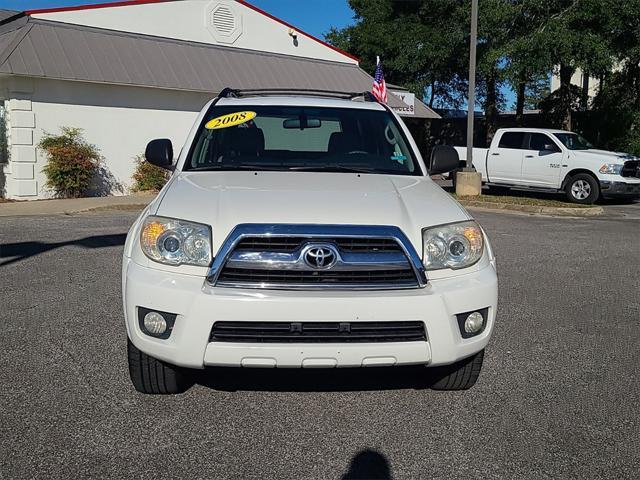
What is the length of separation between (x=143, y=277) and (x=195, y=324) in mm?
391

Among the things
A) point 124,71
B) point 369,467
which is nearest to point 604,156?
point 124,71

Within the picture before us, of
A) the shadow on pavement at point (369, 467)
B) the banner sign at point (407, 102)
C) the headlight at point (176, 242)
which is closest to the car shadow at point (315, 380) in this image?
the shadow on pavement at point (369, 467)

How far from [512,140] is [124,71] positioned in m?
10.2

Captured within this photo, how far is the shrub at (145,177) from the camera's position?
17.3m

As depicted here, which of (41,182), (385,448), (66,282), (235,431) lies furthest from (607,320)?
(41,182)

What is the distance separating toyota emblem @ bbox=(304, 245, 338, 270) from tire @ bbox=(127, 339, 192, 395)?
1069 millimetres

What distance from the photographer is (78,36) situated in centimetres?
1658

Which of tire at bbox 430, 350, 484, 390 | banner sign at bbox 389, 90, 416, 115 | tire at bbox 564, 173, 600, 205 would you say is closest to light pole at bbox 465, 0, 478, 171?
tire at bbox 564, 173, 600, 205

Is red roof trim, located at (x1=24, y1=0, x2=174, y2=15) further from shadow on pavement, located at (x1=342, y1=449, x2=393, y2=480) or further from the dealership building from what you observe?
shadow on pavement, located at (x1=342, y1=449, x2=393, y2=480)

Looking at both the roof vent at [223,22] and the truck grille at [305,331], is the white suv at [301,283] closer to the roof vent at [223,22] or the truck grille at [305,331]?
the truck grille at [305,331]

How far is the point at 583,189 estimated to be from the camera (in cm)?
1611

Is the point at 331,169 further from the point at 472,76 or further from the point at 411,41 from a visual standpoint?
the point at 411,41

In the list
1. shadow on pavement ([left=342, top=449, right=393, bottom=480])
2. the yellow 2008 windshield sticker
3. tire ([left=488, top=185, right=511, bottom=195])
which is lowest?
shadow on pavement ([left=342, top=449, right=393, bottom=480])

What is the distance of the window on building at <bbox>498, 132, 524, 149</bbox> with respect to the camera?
17.3 m
